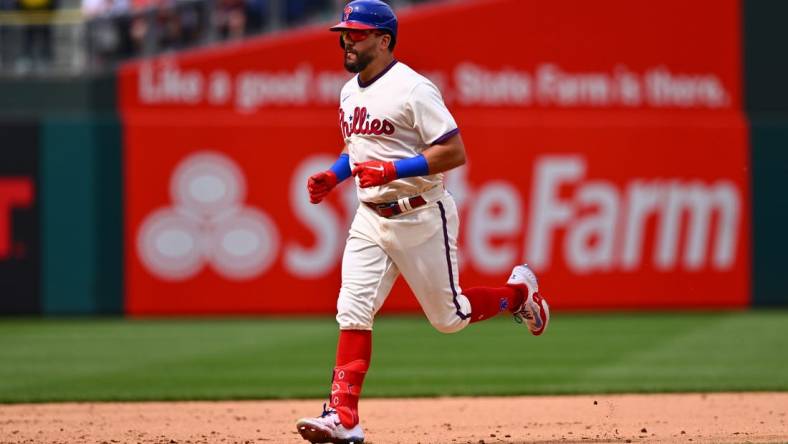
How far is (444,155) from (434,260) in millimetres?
545

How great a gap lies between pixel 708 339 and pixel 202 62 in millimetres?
6904

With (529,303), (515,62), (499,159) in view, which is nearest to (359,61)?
(529,303)

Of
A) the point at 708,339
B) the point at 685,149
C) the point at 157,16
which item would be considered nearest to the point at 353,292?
the point at 708,339

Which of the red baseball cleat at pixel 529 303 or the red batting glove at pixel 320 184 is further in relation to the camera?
the red baseball cleat at pixel 529 303

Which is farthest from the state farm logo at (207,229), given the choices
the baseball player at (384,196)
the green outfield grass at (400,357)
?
the baseball player at (384,196)

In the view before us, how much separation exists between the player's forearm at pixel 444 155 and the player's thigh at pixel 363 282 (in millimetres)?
519

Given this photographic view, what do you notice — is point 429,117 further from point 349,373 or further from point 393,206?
point 349,373

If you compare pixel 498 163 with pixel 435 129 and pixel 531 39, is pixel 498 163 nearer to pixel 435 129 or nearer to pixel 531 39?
pixel 531 39

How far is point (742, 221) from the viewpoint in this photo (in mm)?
15141

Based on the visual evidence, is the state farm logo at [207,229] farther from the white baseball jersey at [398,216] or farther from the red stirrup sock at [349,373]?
the red stirrup sock at [349,373]

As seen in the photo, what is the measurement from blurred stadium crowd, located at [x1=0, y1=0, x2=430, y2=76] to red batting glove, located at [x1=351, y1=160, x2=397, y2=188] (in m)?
10.7

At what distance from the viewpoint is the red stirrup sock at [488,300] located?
20.7 feet

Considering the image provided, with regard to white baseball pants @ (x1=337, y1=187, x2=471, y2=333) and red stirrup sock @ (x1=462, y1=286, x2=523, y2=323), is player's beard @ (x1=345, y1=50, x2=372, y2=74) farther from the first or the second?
red stirrup sock @ (x1=462, y1=286, x2=523, y2=323)

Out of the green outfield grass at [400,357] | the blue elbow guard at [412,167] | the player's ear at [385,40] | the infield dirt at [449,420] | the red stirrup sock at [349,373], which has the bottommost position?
the green outfield grass at [400,357]
